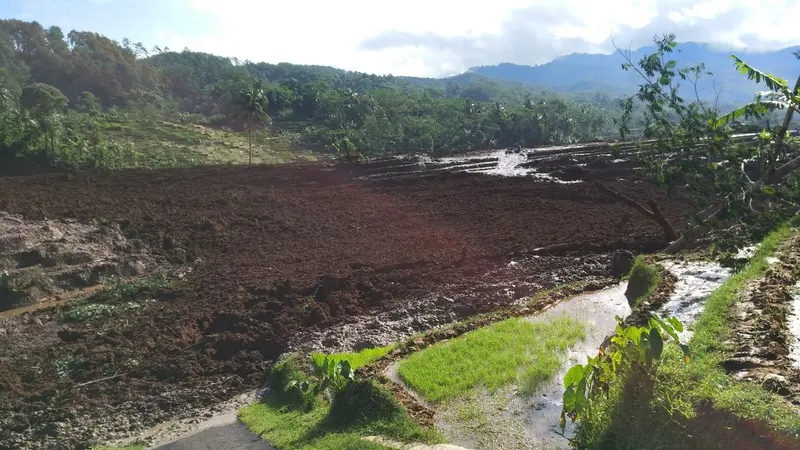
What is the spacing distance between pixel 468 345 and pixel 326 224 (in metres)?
15.2

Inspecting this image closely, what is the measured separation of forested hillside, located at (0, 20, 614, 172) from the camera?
151 ft

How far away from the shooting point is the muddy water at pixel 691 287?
35.6 feet

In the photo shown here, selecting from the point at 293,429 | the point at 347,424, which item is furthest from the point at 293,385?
the point at 347,424

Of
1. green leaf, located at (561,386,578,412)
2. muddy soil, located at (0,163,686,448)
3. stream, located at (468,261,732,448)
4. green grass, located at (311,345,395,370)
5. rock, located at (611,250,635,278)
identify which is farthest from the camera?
rock, located at (611,250,635,278)

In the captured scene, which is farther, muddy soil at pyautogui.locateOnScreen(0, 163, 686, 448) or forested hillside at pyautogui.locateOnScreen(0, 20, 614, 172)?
forested hillside at pyautogui.locateOnScreen(0, 20, 614, 172)

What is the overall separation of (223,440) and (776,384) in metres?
9.75

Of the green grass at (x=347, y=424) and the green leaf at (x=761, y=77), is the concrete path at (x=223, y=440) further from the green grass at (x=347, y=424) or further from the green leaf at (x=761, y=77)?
the green leaf at (x=761, y=77)

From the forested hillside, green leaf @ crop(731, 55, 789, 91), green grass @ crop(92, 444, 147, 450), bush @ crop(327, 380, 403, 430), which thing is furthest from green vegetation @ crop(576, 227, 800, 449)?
the forested hillside

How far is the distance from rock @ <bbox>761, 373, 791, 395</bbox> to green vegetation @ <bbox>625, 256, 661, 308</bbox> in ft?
21.4

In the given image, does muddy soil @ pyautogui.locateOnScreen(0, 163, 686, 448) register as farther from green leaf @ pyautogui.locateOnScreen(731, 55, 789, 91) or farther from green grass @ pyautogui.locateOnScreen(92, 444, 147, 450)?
green leaf @ pyautogui.locateOnScreen(731, 55, 789, 91)

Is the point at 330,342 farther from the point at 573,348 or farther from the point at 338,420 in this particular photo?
the point at 573,348

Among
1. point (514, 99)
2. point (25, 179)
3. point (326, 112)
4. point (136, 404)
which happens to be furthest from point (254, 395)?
point (514, 99)

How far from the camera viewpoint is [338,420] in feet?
34.1

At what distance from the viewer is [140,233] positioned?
24672 millimetres
